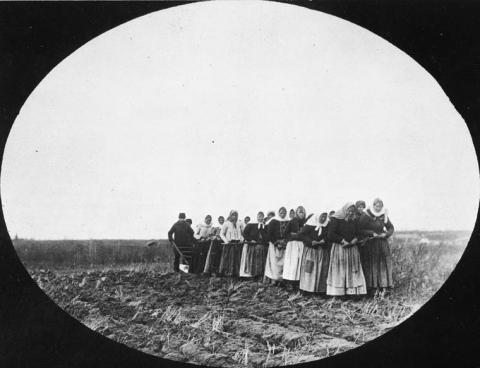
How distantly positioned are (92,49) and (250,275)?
10.0 ft

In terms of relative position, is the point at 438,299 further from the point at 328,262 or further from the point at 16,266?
the point at 16,266

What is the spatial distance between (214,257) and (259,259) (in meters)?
0.50

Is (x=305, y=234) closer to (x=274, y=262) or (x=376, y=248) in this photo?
(x=274, y=262)

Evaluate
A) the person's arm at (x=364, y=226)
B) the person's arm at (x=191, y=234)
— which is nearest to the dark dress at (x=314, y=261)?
the person's arm at (x=364, y=226)

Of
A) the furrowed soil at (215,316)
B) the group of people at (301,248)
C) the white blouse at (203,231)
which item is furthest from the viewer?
the white blouse at (203,231)

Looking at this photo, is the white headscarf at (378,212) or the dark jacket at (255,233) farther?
the dark jacket at (255,233)

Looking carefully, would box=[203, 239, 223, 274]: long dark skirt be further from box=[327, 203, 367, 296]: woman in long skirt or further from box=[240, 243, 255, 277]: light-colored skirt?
box=[327, 203, 367, 296]: woman in long skirt

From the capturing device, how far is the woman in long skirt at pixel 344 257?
7.40 m

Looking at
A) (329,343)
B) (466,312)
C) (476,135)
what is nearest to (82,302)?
(329,343)

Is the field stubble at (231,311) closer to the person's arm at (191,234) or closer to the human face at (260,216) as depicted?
the person's arm at (191,234)

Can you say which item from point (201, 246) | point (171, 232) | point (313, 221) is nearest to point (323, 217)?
point (313, 221)

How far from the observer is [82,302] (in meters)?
7.38

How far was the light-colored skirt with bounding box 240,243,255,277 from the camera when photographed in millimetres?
7492

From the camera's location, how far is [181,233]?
24.5 ft
